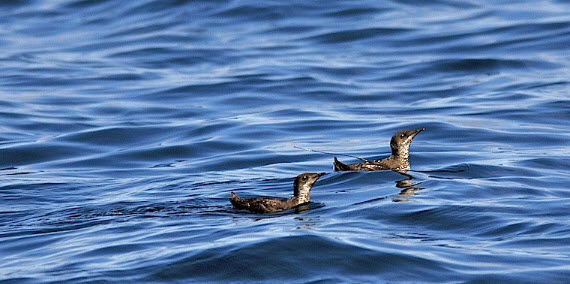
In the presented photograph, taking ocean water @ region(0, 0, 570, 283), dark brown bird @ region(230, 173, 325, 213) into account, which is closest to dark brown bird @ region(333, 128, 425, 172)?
ocean water @ region(0, 0, 570, 283)

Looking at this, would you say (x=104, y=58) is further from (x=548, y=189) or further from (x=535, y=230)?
(x=535, y=230)

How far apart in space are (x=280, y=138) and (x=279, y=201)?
576cm

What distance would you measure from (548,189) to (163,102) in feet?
31.5

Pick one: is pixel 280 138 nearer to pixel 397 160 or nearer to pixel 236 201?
pixel 397 160

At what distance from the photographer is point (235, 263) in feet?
33.3

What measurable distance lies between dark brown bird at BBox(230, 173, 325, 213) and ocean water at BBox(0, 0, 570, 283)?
8 cm

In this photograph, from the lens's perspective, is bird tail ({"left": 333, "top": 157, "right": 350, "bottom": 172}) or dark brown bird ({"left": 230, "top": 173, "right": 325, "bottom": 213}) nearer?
dark brown bird ({"left": 230, "top": 173, "right": 325, "bottom": 213})

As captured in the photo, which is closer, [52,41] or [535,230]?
[535,230]

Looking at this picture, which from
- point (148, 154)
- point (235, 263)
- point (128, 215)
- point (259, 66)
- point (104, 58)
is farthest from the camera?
point (104, 58)

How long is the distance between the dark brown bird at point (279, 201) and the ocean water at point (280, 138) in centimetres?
8

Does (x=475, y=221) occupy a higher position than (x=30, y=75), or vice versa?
(x=30, y=75)

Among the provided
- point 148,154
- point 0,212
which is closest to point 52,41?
point 148,154

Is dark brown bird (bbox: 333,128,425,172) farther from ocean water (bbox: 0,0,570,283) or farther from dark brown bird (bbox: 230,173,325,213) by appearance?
dark brown bird (bbox: 230,173,325,213)

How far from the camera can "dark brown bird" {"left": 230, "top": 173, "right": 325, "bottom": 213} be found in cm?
1163
